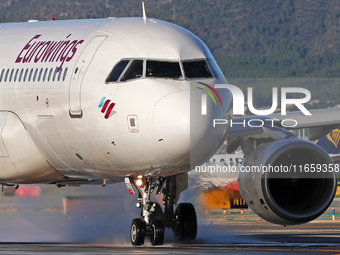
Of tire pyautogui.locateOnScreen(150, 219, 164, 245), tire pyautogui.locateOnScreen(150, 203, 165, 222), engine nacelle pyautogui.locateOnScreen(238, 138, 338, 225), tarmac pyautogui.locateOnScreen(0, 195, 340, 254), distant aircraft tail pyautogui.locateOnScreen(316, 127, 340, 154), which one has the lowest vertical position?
distant aircraft tail pyautogui.locateOnScreen(316, 127, 340, 154)

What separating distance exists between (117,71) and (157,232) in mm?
3743

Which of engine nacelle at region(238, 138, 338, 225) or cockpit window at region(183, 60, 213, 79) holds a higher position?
cockpit window at region(183, 60, 213, 79)

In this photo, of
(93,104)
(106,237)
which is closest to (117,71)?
(93,104)

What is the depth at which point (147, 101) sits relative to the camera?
15641 mm

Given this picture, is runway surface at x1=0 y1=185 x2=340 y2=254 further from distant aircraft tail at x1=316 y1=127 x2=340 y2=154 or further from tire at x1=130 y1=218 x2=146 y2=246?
distant aircraft tail at x1=316 y1=127 x2=340 y2=154

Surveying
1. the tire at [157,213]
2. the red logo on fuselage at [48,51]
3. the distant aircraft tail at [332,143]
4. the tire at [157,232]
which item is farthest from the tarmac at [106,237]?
the distant aircraft tail at [332,143]

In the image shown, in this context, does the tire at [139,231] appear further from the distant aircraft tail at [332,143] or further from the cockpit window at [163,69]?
the distant aircraft tail at [332,143]

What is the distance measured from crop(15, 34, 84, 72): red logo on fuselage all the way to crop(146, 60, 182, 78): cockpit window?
7.07 feet

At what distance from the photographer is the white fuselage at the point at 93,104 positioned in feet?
51.4

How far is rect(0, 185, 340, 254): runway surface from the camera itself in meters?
17.7

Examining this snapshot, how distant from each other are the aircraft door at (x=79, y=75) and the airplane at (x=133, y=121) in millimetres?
27

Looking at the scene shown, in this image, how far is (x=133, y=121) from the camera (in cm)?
1582

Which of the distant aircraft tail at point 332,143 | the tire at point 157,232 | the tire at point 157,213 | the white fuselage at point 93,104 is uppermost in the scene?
the white fuselage at point 93,104

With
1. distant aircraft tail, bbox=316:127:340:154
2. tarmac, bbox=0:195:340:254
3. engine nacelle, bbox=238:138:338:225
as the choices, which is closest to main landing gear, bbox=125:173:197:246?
tarmac, bbox=0:195:340:254
